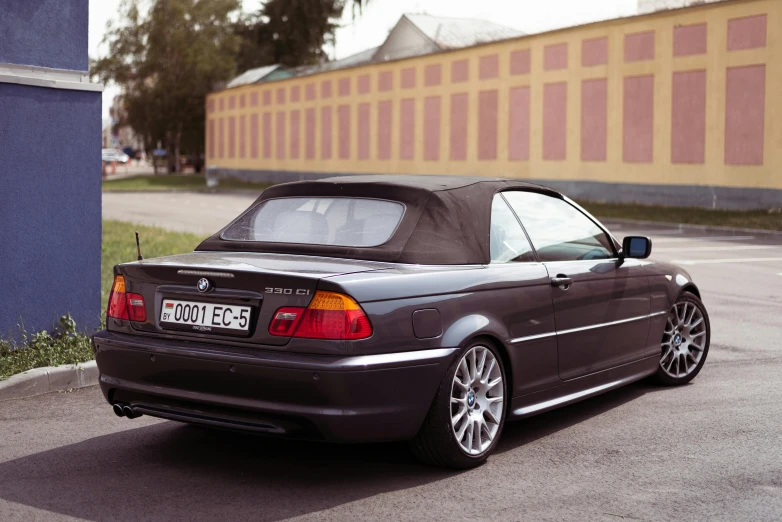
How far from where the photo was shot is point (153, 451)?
5.46m

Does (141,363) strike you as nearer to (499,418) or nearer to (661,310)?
(499,418)

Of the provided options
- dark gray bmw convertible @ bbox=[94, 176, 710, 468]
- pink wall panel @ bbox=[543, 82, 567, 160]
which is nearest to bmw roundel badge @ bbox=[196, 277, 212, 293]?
dark gray bmw convertible @ bbox=[94, 176, 710, 468]

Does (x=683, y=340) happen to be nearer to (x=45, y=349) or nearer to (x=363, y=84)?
(x=45, y=349)

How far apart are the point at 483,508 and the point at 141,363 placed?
5.79 feet

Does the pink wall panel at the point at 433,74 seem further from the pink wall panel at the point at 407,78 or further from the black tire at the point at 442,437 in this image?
the black tire at the point at 442,437

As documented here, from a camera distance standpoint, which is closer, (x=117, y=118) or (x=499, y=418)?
(x=499, y=418)

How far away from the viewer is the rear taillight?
5.21 meters

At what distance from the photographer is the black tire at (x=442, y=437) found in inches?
194

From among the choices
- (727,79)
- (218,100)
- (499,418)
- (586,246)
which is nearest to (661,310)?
(586,246)

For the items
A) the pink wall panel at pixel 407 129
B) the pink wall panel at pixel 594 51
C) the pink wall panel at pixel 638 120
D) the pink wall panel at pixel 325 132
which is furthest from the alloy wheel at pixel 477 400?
the pink wall panel at pixel 325 132

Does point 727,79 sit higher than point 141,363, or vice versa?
point 727,79

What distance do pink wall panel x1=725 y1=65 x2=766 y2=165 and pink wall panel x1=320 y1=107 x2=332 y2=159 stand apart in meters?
24.7

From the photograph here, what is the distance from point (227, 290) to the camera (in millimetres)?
4910

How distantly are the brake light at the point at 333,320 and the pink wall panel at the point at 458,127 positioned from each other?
37.4 meters
